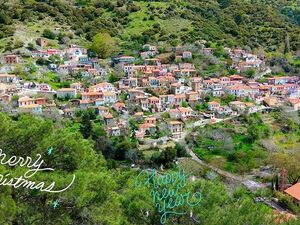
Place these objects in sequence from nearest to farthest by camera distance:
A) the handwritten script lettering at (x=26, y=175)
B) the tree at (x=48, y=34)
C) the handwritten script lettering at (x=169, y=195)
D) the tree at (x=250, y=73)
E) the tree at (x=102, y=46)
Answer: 1. the handwritten script lettering at (x=26, y=175)
2. the handwritten script lettering at (x=169, y=195)
3. the tree at (x=102, y=46)
4. the tree at (x=250, y=73)
5. the tree at (x=48, y=34)

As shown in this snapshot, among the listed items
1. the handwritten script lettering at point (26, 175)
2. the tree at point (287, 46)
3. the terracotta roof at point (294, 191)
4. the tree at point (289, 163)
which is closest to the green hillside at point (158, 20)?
the tree at point (287, 46)

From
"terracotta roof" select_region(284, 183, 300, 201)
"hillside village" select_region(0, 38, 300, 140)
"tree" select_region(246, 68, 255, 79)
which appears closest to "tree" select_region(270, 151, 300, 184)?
"terracotta roof" select_region(284, 183, 300, 201)

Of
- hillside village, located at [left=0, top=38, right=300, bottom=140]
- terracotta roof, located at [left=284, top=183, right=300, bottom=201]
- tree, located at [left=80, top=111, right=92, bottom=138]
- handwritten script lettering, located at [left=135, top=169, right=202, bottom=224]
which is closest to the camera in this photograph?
handwritten script lettering, located at [left=135, top=169, right=202, bottom=224]

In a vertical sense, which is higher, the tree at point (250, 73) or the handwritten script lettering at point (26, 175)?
the handwritten script lettering at point (26, 175)

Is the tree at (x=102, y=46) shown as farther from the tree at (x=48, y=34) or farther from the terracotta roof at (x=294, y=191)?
the terracotta roof at (x=294, y=191)

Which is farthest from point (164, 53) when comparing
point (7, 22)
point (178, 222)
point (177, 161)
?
point (178, 222)

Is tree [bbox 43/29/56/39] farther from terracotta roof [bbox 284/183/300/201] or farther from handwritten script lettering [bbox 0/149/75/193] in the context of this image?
handwritten script lettering [bbox 0/149/75/193]

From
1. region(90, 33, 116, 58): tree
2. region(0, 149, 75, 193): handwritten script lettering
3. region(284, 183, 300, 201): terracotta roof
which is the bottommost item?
region(284, 183, 300, 201): terracotta roof
